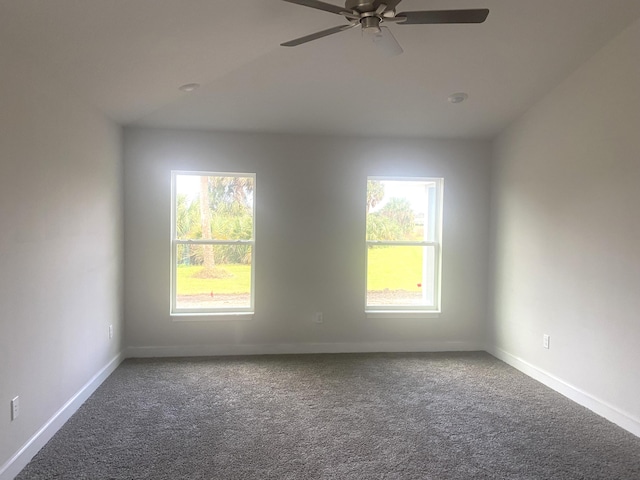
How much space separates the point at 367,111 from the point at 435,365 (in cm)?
261

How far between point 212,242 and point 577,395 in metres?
3.60

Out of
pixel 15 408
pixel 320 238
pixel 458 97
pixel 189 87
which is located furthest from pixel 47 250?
pixel 458 97

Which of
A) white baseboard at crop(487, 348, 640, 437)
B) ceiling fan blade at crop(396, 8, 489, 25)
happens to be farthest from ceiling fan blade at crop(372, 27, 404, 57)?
white baseboard at crop(487, 348, 640, 437)

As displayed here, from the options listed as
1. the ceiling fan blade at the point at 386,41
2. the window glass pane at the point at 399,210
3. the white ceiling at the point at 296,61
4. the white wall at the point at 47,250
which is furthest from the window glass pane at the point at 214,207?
the ceiling fan blade at the point at 386,41

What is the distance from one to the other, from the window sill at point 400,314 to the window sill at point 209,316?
1.32 meters

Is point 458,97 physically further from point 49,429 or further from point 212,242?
point 49,429

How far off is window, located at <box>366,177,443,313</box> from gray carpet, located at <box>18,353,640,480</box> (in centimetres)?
92

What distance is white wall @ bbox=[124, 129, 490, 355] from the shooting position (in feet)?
13.6

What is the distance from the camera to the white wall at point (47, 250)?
7.05 ft

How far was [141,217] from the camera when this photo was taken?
4.12m

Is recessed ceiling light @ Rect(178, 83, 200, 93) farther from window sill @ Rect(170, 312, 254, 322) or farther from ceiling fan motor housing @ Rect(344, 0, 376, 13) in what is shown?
window sill @ Rect(170, 312, 254, 322)

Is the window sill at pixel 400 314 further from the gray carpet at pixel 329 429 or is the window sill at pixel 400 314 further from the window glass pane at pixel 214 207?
the window glass pane at pixel 214 207

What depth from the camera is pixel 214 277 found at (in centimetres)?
435

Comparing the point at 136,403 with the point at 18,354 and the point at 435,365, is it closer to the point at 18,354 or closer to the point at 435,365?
the point at 18,354
